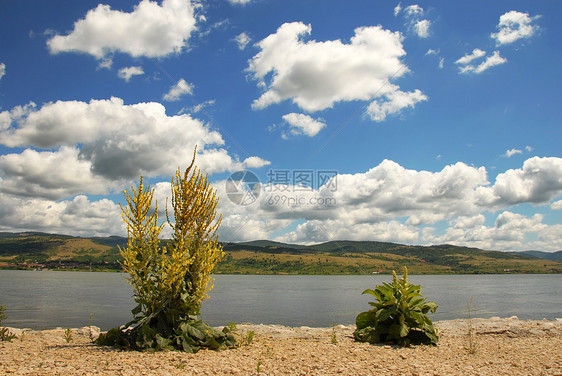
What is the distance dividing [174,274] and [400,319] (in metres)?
7.12

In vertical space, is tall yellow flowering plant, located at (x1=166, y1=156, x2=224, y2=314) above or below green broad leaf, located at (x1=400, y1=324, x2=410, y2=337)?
above

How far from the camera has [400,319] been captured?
38.5ft

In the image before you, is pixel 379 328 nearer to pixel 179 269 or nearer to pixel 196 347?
pixel 196 347

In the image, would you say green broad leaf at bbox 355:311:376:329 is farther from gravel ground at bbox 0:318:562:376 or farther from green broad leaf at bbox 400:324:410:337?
green broad leaf at bbox 400:324:410:337

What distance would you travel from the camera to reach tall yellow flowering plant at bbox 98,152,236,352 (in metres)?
10.9

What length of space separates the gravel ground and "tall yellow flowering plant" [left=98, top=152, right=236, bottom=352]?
592 millimetres

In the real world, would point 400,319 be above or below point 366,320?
above

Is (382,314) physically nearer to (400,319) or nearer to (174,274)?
(400,319)

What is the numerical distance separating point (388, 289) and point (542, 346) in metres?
4.83

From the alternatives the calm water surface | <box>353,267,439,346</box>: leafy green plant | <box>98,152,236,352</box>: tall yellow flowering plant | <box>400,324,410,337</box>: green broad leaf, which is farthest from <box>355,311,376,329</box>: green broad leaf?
the calm water surface

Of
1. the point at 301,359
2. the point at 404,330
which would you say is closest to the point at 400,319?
the point at 404,330

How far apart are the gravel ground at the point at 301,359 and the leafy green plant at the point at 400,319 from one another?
1.70ft

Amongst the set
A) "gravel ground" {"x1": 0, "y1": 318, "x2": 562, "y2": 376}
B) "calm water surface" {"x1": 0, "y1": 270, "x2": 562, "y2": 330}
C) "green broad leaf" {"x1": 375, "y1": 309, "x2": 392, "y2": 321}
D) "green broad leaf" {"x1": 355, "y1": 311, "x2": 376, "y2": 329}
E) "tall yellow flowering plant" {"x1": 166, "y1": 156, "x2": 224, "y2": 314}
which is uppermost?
"tall yellow flowering plant" {"x1": 166, "y1": 156, "x2": 224, "y2": 314}

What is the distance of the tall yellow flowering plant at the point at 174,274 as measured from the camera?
1091cm
